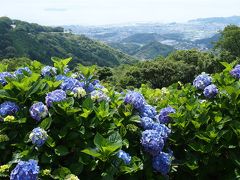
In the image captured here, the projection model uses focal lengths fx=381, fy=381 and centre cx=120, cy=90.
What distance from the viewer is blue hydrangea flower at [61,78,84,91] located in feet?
11.3

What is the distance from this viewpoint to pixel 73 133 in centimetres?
306

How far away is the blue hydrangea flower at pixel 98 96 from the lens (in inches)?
135

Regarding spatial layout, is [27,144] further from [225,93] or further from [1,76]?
[225,93]

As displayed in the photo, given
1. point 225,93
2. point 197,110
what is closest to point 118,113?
point 197,110

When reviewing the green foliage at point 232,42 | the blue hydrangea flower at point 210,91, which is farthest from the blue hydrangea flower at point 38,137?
the green foliage at point 232,42

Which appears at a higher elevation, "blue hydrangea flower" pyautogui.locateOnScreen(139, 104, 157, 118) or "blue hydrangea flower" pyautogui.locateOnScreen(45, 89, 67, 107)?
"blue hydrangea flower" pyautogui.locateOnScreen(45, 89, 67, 107)

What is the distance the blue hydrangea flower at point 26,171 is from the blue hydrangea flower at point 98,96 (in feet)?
3.13

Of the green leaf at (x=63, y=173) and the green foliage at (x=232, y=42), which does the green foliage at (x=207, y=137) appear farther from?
the green foliage at (x=232, y=42)

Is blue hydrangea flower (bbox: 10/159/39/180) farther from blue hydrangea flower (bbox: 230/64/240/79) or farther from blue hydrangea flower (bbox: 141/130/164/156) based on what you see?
blue hydrangea flower (bbox: 230/64/240/79)

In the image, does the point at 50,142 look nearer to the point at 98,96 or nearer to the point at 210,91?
the point at 98,96

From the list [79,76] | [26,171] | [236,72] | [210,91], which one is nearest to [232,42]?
[236,72]

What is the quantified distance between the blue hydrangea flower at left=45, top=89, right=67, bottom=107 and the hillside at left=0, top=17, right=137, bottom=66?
389ft

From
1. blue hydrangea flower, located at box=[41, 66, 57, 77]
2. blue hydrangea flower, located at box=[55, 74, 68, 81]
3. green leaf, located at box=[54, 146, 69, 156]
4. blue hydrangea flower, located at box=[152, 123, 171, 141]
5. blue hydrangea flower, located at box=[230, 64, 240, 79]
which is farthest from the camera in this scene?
blue hydrangea flower, located at box=[230, 64, 240, 79]

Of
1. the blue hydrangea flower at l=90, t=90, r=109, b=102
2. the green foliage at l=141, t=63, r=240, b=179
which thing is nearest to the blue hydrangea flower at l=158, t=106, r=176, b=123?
the green foliage at l=141, t=63, r=240, b=179
